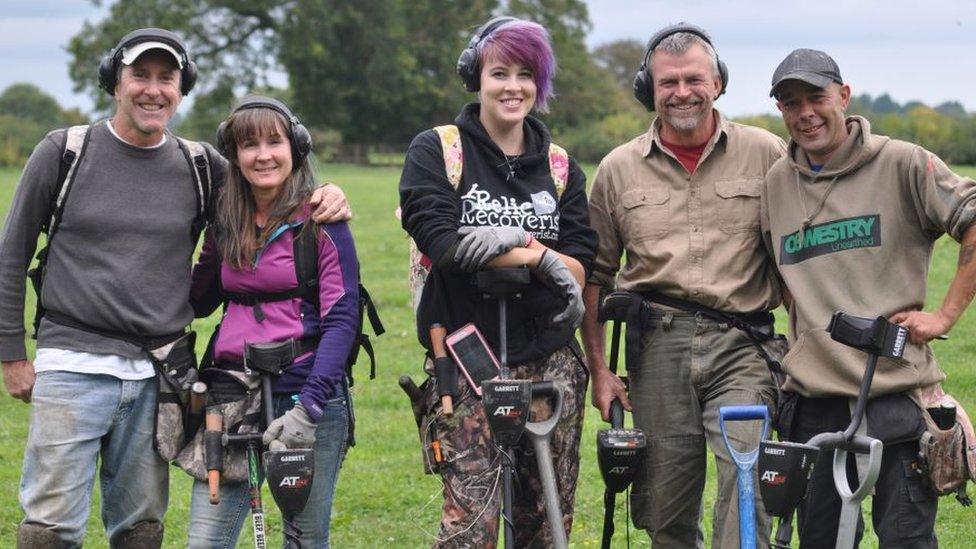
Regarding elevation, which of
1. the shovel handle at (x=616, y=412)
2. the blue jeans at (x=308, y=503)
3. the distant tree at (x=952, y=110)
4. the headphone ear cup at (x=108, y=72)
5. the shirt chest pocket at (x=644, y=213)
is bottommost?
the blue jeans at (x=308, y=503)

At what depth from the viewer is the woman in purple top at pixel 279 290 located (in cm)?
542

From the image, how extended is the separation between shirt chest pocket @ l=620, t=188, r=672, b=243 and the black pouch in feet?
6.27

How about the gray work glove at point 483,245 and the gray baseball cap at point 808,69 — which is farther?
the gray baseball cap at point 808,69

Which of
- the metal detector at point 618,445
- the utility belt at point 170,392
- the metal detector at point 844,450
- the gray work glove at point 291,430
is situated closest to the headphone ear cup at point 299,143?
the utility belt at point 170,392

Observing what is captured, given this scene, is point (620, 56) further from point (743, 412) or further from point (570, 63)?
point (743, 412)

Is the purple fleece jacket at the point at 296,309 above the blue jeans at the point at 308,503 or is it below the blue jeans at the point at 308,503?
above

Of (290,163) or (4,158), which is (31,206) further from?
(4,158)

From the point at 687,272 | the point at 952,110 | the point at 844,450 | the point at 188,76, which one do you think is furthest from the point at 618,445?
the point at 952,110

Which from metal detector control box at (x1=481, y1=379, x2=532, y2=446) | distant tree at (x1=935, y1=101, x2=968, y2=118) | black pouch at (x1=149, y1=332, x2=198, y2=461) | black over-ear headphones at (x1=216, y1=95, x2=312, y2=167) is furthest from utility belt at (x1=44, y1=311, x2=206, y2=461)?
distant tree at (x1=935, y1=101, x2=968, y2=118)

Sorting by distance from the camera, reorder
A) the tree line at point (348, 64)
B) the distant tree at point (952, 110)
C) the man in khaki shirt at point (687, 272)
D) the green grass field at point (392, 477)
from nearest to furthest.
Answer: the man in khaki shirt at point (687, 272), the green grass field at point (392, 477), the distant tree at point (952, 110), the tree line at point (348, 64)

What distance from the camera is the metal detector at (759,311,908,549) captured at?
5023mm

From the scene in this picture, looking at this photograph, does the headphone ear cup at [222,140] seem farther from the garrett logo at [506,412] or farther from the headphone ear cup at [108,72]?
the garrett logo at [506,412]

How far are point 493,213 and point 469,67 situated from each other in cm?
61

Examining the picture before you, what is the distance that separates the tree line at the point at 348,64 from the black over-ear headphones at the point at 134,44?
2027 inches
